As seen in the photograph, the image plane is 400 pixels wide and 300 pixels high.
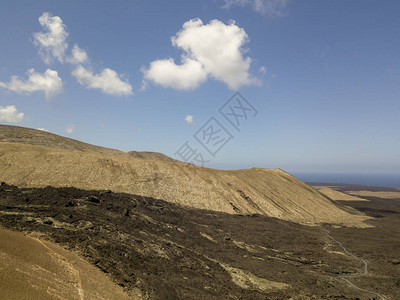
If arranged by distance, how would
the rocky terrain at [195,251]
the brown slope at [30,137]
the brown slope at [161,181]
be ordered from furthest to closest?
the brown slope at [30,137] < the brown slope at [161,181] < the rocky terrain at [195,251]

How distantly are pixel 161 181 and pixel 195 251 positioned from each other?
55.4 ft

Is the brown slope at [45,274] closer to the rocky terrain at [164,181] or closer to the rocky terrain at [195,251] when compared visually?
the rocky terrain at [195,251]

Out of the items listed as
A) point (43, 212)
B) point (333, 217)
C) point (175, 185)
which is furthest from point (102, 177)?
point (333, 217)

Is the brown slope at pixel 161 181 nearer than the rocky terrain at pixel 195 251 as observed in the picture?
No

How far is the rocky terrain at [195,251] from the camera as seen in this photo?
1124 centimetres

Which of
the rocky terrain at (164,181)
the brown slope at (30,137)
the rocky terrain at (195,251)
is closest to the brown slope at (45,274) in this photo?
the rocky terrain at (195,251)

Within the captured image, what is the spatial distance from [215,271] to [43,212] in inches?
449

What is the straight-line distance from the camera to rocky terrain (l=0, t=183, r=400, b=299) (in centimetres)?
1124

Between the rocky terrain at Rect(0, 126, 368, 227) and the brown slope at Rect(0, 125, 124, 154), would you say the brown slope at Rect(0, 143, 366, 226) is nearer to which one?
the rocky terrain at Rect(0, 126, 368, 227)

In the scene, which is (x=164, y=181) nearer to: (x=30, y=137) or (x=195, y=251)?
(x=195, y=251)

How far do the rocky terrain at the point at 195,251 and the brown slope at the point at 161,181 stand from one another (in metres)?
4.34

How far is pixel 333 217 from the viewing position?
38.7m

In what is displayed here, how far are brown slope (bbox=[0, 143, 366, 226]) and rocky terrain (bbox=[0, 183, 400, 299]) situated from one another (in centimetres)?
434

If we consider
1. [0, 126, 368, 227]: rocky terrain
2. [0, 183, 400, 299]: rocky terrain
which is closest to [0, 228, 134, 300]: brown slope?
[0, 183, 400, 299]: rocky terrain
